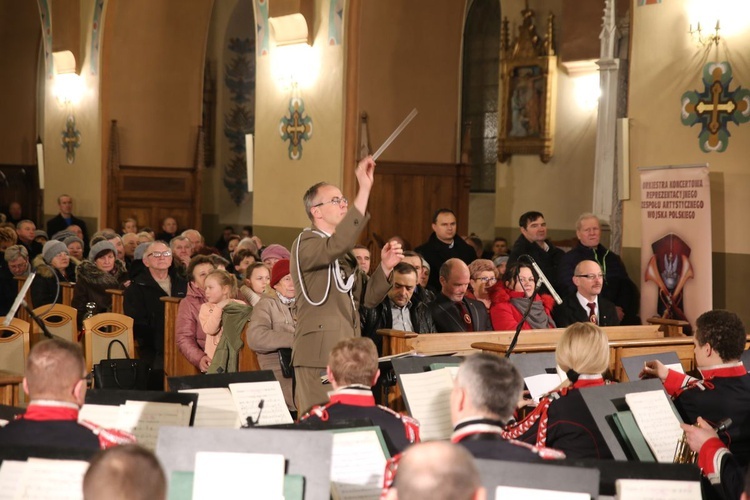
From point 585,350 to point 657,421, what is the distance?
0.38 metres

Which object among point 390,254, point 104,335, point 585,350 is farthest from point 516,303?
point 104,335

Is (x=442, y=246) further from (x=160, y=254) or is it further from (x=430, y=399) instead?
(x=430, y=399)

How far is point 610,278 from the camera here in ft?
26.9

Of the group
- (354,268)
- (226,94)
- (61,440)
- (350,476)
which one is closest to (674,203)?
(354,268)

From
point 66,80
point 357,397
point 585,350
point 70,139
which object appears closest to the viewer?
point 357,397

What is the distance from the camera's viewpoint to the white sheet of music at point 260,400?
4.09 metres

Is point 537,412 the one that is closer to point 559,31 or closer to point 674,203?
point 674,203

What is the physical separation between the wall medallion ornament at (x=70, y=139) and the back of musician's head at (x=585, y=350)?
39.8 feet

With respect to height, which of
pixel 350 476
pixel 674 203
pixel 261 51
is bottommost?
pixel 350 476

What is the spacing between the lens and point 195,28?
572 inches

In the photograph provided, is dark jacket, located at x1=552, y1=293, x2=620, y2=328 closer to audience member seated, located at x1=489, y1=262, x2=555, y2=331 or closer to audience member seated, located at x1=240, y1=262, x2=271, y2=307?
audience member seated, located at x1=489, y1=262, x2=555, y2=331

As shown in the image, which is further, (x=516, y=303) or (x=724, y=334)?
(x=516, y=303)

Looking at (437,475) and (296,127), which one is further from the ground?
(296,127)

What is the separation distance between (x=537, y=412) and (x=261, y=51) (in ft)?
27.1
